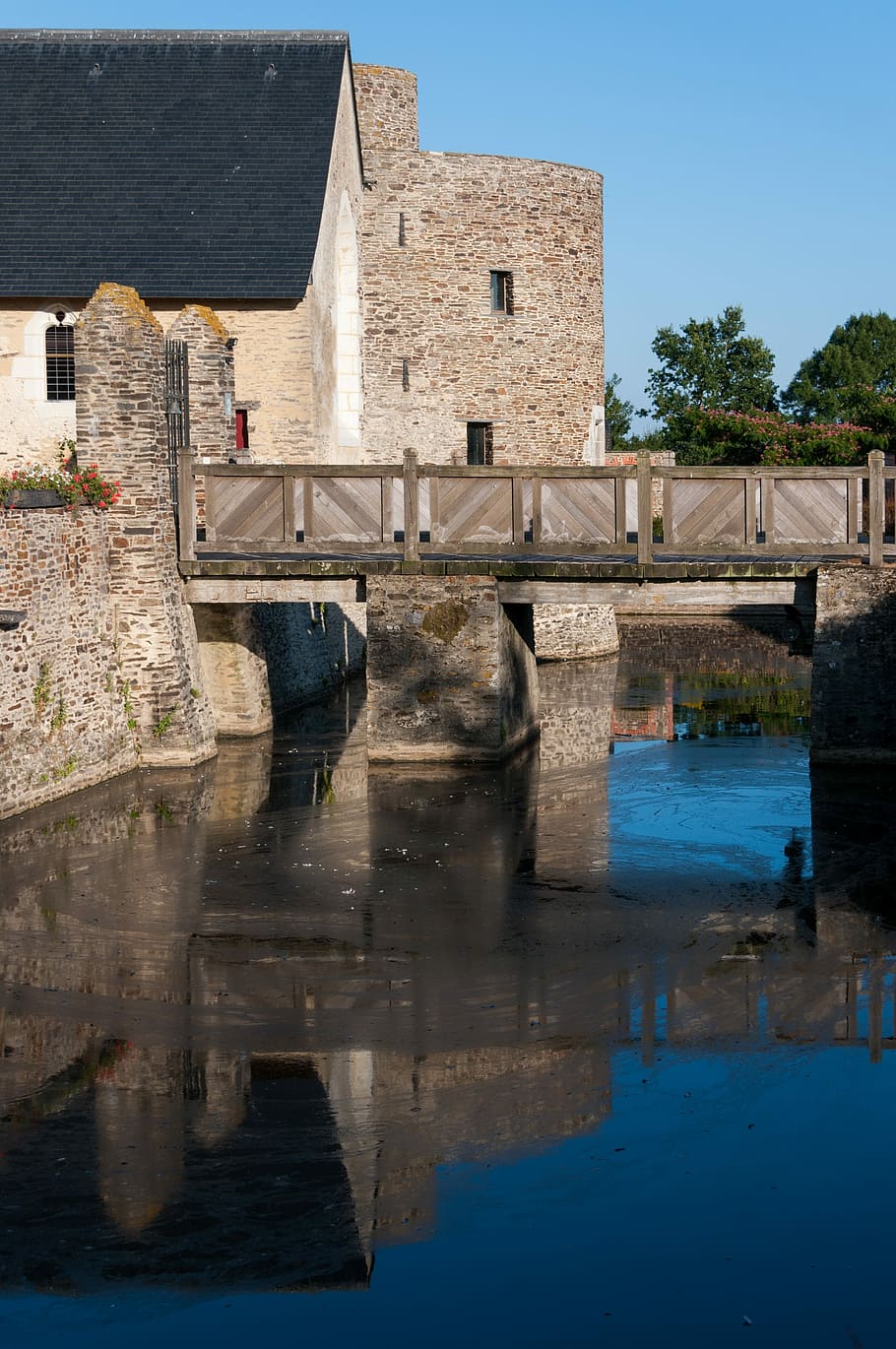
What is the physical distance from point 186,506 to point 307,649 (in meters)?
5.44

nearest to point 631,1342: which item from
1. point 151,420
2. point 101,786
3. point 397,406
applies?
point 101,786

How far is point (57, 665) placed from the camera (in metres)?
15.6

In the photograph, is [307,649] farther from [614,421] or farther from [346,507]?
[614,421]

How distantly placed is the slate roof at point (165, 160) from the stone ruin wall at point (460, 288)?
12.5 feet

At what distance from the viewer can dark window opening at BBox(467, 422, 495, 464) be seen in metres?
29.3

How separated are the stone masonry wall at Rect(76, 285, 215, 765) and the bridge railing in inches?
26.8

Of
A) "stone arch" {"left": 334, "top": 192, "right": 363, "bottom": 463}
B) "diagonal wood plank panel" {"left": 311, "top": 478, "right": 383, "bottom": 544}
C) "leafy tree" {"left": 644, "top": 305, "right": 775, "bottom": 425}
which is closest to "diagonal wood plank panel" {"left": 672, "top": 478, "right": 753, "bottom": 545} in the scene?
"diagonal wood plank panel" {"left": 311, "top": 478, "right": 383, "bottom": 544}

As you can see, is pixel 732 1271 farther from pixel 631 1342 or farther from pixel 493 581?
pixel 493 581

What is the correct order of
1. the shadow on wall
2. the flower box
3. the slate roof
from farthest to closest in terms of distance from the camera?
1. the slate roof
2. the shadow on wall
3. the flower box

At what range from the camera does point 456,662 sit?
17.3 meters

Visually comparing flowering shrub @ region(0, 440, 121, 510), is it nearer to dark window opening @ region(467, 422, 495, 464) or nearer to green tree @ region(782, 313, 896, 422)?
dark window opening @ region(467, 422, 495, 464)

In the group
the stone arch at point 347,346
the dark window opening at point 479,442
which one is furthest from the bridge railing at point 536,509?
the dark window opening at point 479,442

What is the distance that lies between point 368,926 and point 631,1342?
5436 millimetres

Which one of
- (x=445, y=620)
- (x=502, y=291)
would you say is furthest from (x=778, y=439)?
(x=445, y=620)
